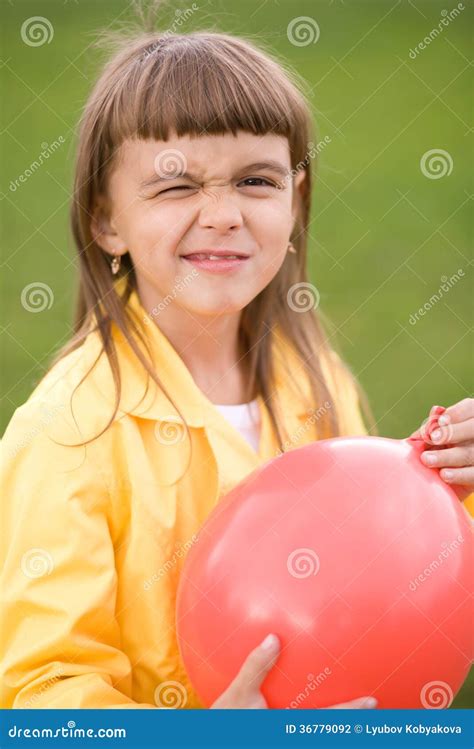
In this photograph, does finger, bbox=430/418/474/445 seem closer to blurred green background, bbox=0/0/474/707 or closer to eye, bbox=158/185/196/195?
eye, bbox=158/185/196/195

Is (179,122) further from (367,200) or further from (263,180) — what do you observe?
(367,200)

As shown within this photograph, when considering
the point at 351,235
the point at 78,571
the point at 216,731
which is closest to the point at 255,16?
the point at 351,235

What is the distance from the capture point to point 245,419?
252 cm

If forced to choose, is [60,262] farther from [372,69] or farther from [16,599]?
[16,599]

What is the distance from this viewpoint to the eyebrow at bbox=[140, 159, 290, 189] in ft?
7.31

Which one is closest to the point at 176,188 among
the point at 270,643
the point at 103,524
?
the point at 103,524

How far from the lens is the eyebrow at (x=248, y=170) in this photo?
2229 millimetres

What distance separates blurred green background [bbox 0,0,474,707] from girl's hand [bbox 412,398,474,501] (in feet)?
6.87

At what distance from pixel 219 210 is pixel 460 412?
0.68 meters

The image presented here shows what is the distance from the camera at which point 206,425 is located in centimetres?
233

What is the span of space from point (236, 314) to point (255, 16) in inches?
68.0

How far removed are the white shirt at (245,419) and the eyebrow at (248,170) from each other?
1.86ft

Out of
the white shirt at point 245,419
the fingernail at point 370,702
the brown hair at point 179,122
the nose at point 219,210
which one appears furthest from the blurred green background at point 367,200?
the fingernail at point 370,702

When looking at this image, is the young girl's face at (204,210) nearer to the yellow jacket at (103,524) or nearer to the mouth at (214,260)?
the mouth at (214,260)
